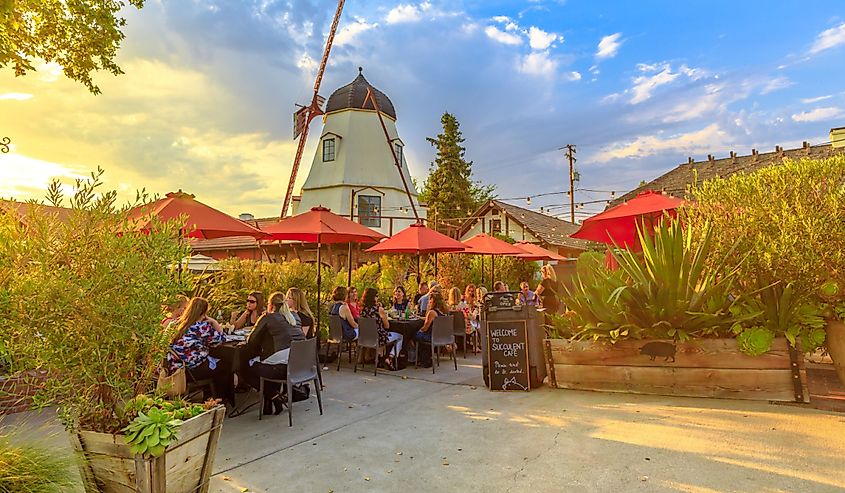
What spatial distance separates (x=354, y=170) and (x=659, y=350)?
25.0 m

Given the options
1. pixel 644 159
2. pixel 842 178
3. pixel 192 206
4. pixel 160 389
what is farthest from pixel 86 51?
pixel 644 159

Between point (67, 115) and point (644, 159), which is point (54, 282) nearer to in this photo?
point (67, 115)

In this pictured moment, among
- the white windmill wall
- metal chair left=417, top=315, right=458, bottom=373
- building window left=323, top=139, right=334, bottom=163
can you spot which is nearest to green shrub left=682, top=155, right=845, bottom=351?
metal chair left=417, top=315, right=458, bottom=373

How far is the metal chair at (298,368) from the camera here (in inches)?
197

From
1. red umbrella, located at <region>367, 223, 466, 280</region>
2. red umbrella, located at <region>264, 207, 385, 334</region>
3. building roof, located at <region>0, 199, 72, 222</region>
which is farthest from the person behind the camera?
red umbrella, located at <region>367, 223, 466, 280</region>

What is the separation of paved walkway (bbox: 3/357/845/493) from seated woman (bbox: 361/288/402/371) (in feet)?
6.03

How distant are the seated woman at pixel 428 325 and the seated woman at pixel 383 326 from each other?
381mm

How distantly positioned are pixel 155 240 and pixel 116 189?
38cm

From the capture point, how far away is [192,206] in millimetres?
7035

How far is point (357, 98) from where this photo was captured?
99.2 ft

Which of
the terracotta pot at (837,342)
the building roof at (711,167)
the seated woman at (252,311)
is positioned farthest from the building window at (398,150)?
the terracotta pot at (837,342)

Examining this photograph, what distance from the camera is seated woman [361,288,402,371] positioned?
7.75 meters

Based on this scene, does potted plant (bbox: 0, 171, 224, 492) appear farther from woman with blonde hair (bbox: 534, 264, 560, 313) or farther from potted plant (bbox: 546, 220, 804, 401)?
woman with blonde hair (bbox: 534, 264, 560, 313)

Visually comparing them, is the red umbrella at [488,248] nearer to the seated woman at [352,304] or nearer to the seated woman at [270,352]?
the seated woman at [352,304]
